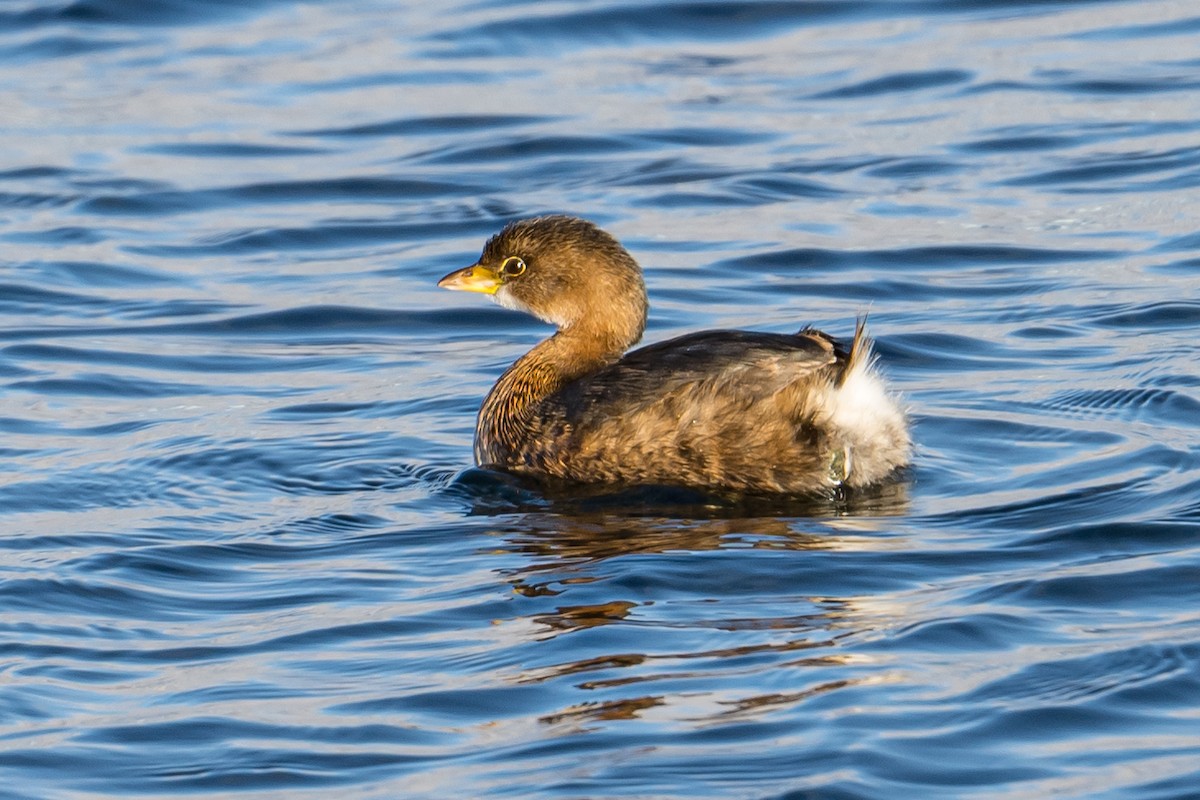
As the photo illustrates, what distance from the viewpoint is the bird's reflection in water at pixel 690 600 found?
5.05m

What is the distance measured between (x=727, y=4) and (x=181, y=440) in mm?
9153

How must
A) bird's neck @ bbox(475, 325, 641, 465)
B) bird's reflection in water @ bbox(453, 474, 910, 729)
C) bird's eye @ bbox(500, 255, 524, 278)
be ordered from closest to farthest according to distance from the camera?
bird's reflection in water @ bbox(453, 474, 910, 729) < bird's neck @ bbox(475, 325, 641, 465) < bird's eye @ bbox(500, 255, 524, 278)

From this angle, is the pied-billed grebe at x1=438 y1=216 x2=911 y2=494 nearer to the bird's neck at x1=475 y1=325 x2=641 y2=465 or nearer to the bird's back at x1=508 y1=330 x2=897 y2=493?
the bird's back at x1=508 y1=330 x2=897 y2=493

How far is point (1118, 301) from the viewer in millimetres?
9438

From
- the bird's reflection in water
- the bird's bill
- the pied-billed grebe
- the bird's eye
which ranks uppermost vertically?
the bird's eye

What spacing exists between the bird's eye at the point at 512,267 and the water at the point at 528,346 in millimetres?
713

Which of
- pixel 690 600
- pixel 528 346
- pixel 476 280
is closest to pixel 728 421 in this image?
pixel 690 600

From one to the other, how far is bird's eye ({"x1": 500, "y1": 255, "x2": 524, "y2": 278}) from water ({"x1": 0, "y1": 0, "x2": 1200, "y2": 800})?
713 mm

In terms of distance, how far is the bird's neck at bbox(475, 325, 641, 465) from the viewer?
7.58 meters

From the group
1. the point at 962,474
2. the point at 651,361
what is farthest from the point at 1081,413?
the point at 651,361

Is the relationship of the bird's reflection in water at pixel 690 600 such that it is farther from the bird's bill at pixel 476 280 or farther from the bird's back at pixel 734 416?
the bird's bill at pixel 476 280

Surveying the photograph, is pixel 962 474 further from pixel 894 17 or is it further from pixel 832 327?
pixel 894 17

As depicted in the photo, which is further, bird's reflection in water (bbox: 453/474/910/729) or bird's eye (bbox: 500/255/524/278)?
bird's eye (bbox: 500/255/524/278)

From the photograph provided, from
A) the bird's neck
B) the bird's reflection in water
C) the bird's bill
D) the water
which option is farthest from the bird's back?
the bird's bill
